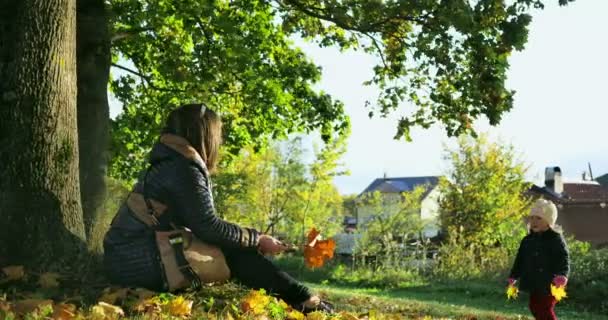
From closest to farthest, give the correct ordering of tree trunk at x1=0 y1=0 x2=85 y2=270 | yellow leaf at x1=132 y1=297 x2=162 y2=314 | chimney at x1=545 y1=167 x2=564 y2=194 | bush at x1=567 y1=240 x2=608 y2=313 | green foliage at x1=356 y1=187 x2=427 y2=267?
yellow leaf at x1=132 y1=297 x2=162 y2=314 < tree trunk at x1=0 y1=0 x2=85 y2=270 < bush at x1=567 y1=240 x2=608 y2=313 < green foliage at x1=356 y1=187 x2=427 y2=267 < chimney at x1=545 y1=167 x2=564 y2=194

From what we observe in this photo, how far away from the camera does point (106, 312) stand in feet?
15.6

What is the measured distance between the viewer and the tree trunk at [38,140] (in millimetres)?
6230

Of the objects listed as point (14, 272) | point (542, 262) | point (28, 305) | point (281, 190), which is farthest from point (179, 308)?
point (281, 190)

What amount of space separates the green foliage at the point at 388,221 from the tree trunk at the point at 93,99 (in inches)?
498

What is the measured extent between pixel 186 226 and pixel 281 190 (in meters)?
29.2

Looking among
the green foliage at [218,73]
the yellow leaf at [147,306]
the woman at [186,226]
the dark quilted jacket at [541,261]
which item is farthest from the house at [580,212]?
the yellow leaf at [147,306]

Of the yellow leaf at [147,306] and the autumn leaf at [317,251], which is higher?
the autumn leaf at [317,251]

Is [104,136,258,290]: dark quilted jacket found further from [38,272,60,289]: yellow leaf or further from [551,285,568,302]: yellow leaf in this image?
[551,285,568,302]: yellow leaf

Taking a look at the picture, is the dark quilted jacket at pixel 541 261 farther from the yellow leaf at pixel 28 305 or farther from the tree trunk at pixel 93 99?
the yellow leaf at pixel 28 305

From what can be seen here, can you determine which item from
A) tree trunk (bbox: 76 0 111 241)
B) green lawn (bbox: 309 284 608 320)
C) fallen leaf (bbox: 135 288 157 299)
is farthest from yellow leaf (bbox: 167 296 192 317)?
green lawn (bbox: 309 284 608 320)

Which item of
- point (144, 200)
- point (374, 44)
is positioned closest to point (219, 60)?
point (374, 44)

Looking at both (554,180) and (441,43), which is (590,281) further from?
(554,180)

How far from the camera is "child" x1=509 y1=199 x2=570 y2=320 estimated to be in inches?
332

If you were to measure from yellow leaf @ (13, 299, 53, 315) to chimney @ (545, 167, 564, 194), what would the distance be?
53.0m
